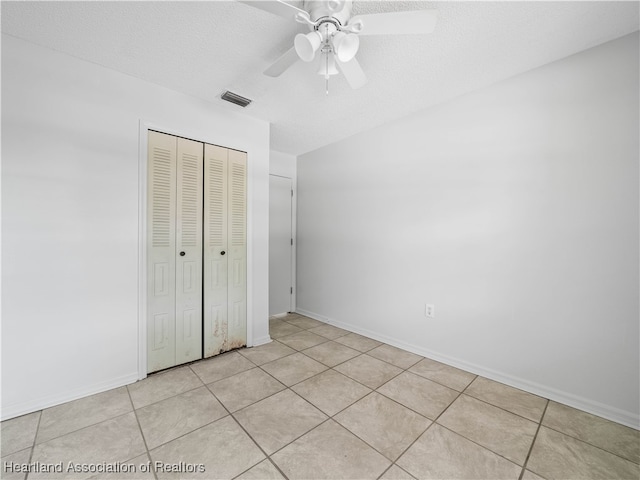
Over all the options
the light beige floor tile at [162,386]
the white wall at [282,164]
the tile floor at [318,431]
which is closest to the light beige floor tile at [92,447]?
the tile floor at [318,431]

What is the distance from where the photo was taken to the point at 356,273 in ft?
10.9

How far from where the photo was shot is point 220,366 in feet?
7.98

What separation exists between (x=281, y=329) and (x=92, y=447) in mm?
2059

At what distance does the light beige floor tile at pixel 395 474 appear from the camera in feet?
4.33

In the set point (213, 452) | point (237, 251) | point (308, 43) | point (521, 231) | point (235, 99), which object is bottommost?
point (213, 452)

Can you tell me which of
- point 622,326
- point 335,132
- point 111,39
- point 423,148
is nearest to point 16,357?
point 111,39

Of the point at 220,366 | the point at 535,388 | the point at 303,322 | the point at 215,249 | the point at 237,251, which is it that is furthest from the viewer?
the point at 303,322

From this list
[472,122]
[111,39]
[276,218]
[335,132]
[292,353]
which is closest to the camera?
[111,39]

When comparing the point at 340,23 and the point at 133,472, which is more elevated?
the point at 340,23

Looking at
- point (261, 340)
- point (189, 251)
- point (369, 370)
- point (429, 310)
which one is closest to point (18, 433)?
point (189, 251)

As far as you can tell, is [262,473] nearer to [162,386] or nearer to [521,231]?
[162,386]

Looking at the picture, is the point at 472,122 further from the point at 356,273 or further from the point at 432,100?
the point at 356,273

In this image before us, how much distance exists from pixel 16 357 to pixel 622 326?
12.7ft

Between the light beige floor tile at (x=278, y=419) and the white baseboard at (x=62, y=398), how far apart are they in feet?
3.40
